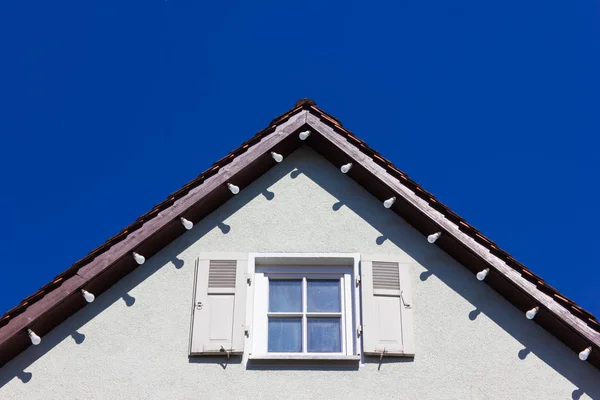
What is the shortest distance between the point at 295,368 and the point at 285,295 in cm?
95

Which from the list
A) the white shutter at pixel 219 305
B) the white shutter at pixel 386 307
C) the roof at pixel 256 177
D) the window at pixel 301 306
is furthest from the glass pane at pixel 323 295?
the roof at pixel 256 177

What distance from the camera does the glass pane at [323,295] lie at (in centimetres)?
940

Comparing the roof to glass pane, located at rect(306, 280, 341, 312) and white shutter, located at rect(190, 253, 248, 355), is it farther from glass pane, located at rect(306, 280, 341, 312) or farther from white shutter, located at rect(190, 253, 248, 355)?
glass pane, located at rect(306, 280, 341, 312)

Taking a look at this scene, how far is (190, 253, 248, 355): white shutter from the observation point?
884 cm

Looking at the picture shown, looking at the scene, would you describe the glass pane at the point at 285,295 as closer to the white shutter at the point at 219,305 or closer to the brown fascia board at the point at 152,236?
the white shutter at the point at 219,305

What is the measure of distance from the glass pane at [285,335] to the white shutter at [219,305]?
1.12 ft

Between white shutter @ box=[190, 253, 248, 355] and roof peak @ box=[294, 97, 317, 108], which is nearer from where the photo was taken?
white shutter @ box=[190, 253, 248, 355]

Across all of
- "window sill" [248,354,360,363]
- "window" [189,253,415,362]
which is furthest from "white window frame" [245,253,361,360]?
"window sill" [248,354,360,363]

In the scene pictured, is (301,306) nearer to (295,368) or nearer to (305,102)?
(295,368)

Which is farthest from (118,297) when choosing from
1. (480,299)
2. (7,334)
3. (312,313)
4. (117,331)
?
(480,299)

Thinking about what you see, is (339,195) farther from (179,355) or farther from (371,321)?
(179,355)

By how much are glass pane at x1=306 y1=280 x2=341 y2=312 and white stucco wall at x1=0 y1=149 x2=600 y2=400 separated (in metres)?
0.33

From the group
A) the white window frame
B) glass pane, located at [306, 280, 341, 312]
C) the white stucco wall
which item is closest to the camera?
the white stucco wall

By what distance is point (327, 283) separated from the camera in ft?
31.4
